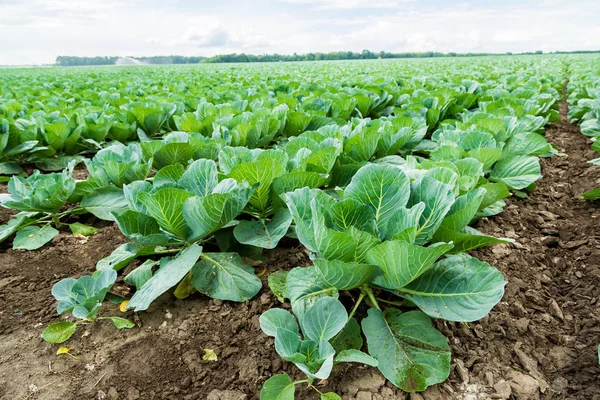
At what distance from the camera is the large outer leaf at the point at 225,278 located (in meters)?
1.76

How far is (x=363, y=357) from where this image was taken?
1.23 meters

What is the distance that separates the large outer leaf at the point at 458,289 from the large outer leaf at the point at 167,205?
966 millimetres

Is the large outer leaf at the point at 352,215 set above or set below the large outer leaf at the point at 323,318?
above

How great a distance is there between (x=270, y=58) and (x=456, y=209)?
68.1 metres

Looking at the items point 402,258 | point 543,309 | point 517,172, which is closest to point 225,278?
point 402,258

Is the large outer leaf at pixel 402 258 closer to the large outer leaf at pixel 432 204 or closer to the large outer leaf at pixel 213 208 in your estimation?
the large outer leaf at pixel 432 204

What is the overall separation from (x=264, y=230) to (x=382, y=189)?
641 millimetres

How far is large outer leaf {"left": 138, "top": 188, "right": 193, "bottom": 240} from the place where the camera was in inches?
65.7

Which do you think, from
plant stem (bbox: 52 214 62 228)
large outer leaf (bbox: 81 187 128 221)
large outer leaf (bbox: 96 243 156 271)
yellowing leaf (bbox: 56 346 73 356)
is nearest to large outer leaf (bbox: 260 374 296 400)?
yellowing leaf (bbox: 56 346 73 356)

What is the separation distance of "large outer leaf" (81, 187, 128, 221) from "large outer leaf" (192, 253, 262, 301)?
960 mm

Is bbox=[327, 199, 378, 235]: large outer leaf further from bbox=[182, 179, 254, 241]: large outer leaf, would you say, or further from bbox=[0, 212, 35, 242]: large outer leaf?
bbox=[0, 212, 35, 242]: large outer leaf

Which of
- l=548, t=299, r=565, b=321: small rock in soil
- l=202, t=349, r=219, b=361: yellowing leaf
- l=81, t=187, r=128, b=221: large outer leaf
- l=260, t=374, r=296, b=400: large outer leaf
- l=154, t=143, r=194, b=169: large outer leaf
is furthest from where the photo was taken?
l=154, t=143, r=194, b=169: large outer leaf

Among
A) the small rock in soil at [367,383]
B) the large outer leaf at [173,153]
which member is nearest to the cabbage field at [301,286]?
the small rock in soil at [367,383]

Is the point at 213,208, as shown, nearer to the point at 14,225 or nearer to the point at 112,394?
the point at 112,394
